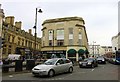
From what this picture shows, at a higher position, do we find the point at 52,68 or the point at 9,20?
the point at 9,20

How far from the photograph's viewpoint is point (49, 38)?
55062mm

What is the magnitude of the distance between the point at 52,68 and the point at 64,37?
36.6 metres

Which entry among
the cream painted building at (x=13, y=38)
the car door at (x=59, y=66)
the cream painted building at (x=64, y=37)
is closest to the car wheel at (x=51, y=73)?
the car door at (x=59, y=66)

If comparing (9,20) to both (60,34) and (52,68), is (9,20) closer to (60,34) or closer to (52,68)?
(60,34)

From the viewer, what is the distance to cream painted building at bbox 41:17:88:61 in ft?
167

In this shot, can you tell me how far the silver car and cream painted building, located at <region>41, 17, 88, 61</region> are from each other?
101ft

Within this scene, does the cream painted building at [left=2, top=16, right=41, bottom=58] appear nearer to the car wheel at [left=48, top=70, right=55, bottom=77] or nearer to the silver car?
the silver car

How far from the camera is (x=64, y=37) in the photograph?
173 feet

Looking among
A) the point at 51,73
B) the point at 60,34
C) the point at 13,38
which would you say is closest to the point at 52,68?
the point at 51,73

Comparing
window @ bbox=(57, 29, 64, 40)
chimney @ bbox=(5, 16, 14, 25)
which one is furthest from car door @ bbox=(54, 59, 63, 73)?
window @ bbox=(57, 29, 64, 40)

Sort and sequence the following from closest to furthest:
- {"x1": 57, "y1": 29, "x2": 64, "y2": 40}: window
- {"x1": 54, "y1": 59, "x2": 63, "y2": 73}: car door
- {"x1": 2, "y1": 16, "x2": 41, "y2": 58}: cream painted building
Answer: {"x1": 54, "y1": 59, "x2": 63, "y2": 73}: car door < {"x1": 2, "y1": 16, "x2": 41, "y2": 58}: cream painted building < {"x1": 57, "y1": 29, "x2": 64, "y2": 40}: window

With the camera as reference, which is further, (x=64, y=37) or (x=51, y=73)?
(x=64, y=37)

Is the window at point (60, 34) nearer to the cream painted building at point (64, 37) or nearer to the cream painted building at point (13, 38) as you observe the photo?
the cream painted building at point (64, 37)

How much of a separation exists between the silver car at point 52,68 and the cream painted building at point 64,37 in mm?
30761
